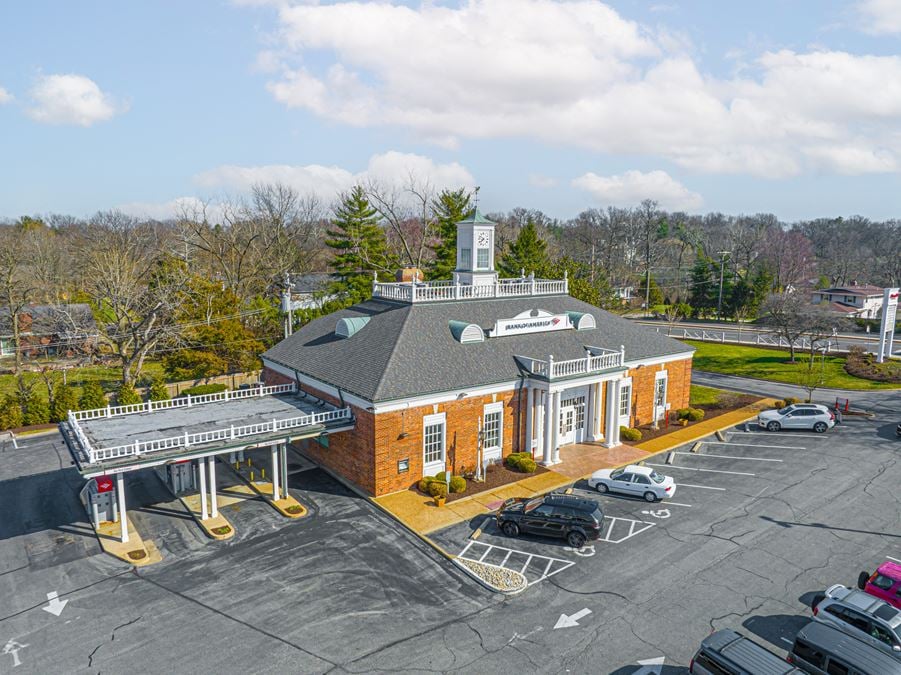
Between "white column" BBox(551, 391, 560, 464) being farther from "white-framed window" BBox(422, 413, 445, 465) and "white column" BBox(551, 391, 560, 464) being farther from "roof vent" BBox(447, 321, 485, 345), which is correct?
"white-framed window" BBox(422, 413, 445, 465)

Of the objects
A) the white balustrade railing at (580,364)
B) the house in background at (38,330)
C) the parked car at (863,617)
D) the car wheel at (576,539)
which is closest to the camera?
the parked car at (863,617)

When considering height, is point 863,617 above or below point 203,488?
below

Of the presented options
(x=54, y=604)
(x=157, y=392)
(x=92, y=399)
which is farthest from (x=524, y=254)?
(x=54, y=604)

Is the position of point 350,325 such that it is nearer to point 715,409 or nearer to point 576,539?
point 576,539

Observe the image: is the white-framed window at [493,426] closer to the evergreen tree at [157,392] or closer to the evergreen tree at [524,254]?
the evergreen tree at [157,392]

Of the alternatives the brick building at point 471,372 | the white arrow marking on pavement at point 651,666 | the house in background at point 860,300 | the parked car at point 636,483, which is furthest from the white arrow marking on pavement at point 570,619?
the house in background at point 860,300

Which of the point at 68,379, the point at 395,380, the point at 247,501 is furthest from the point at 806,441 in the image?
the point at 68,379

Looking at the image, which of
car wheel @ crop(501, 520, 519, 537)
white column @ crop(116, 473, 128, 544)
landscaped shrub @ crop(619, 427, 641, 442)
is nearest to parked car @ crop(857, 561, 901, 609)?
car wheel @ crop(501, 520, 519, 537)
